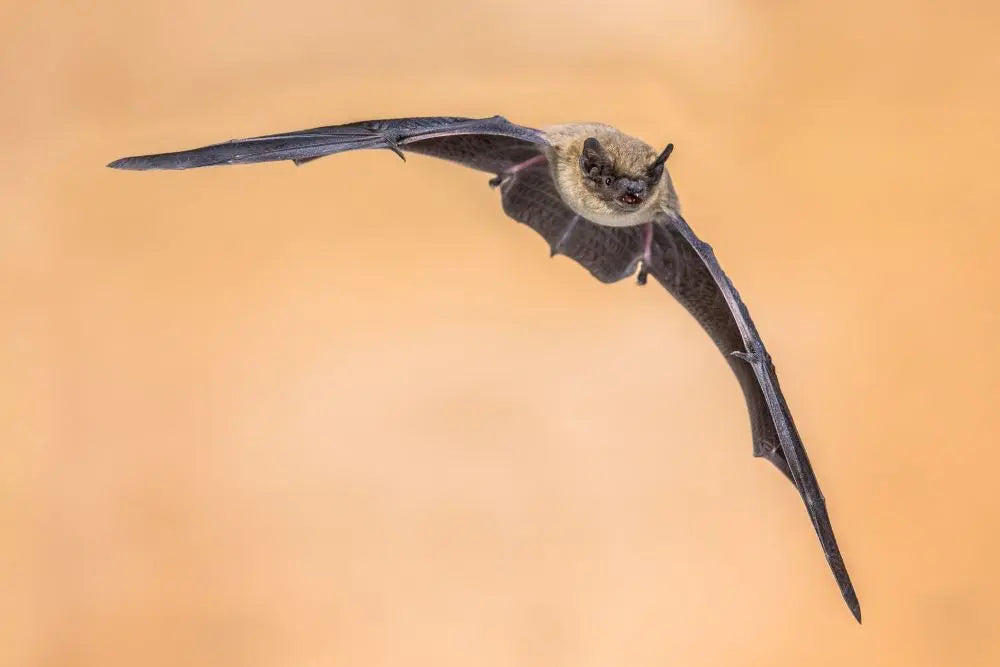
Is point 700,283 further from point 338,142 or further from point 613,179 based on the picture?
point 338,142

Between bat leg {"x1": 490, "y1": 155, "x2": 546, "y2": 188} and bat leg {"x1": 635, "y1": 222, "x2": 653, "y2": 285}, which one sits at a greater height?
bat leg {"x1": 490, "y1": 155, "x2": 546, "y2": 188}

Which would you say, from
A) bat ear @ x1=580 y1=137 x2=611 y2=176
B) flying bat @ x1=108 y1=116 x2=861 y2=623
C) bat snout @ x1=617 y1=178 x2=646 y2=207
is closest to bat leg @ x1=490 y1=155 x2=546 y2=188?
flying bat @ x1=108 y1=116 x2=861 y2=623

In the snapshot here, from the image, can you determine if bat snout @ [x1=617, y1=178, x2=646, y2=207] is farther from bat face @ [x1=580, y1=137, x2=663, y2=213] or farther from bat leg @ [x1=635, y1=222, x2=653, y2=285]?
bat leg @ [x1=635, y1=222, x2=653, y2=285]

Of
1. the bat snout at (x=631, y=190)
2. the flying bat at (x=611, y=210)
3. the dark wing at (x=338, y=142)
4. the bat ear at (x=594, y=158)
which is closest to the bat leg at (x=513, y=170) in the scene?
the flying bat at (x=611, y=210)

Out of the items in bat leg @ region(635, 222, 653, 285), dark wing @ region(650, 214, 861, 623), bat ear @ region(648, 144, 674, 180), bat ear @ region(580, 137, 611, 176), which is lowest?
dark wing @ region(650, 214, 861, 623)

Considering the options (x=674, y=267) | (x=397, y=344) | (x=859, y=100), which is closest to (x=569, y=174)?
(x=674, y=267)
